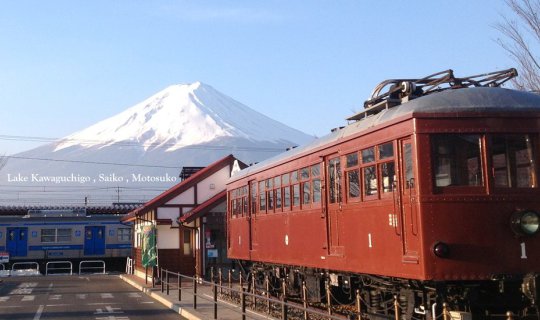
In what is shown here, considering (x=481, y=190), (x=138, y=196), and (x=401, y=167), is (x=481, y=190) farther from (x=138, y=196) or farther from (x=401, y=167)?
(x=138, y=196)

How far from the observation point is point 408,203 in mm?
9258

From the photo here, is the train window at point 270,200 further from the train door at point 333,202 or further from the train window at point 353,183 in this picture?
the train window at point 353,183

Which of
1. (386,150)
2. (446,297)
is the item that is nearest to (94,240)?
(386,150)

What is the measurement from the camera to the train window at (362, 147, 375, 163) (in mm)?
10297

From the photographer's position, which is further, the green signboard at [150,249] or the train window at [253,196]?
the green signboard at [150,249]

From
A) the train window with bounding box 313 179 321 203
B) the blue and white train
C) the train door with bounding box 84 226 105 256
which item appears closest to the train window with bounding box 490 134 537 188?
the train window with bounding box 313 179 321 203

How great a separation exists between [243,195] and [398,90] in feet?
27.4

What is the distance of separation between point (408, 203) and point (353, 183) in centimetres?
182

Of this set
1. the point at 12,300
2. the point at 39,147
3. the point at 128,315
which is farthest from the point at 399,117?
the point at 39,147

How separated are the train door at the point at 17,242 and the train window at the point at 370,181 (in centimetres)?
3461

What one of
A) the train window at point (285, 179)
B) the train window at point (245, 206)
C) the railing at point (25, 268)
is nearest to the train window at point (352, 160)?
the train window at point (285, 179)

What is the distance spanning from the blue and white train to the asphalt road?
1506 centimetres

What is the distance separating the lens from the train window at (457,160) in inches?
359

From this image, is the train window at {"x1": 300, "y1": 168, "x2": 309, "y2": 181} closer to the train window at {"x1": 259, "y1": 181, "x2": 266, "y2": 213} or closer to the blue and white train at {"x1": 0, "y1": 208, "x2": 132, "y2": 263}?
the train window at {"x1": 259, "y1": 181, "x2": 266, "y2": 213}
